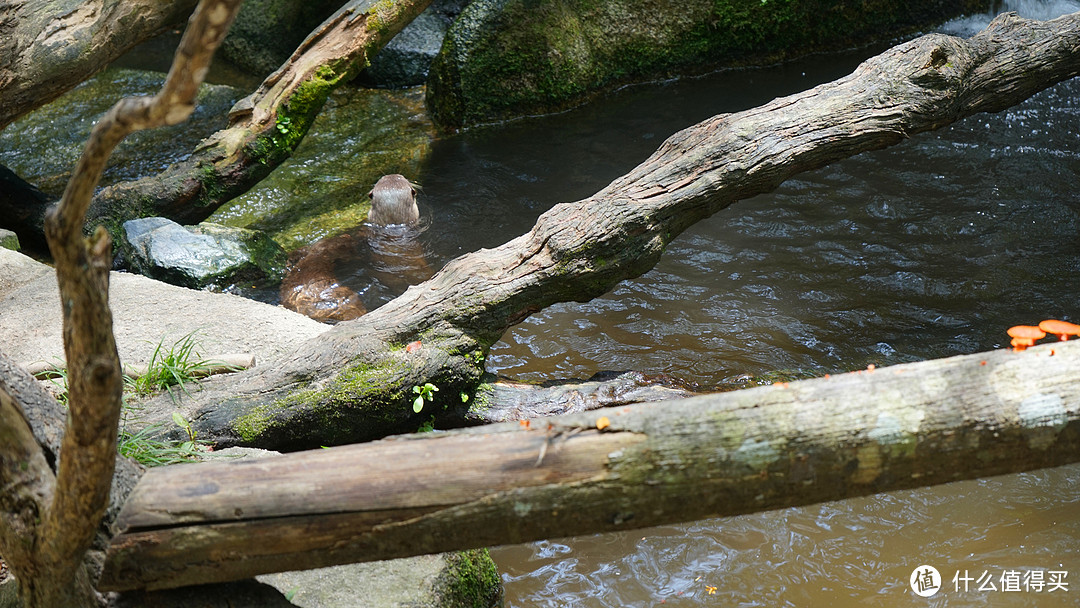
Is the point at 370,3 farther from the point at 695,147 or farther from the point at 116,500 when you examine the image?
the point at 116,500

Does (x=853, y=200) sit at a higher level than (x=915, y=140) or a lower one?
lower

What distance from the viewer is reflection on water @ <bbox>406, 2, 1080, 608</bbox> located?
372 cm

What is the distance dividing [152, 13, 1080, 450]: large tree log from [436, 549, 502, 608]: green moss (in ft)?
3.27

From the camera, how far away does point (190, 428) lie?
150 inches

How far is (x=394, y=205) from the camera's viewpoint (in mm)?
6926

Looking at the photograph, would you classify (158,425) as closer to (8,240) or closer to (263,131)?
(8,240)

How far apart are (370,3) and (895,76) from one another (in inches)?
173

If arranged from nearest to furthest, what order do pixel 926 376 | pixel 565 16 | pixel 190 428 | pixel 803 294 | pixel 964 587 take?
pixel 926 376 < pixel 964 587 < pixel 190 428 < pixel 803 294 < pixel 565 16

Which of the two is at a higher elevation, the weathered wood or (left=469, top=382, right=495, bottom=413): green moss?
the weathered wood

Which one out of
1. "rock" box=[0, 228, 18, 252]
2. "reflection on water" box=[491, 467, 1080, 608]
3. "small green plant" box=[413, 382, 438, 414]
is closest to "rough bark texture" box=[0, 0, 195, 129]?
"rock" box=[0, 228, 18, 252]

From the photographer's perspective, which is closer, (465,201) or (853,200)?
(853,200)

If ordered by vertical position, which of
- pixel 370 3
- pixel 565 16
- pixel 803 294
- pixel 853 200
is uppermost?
pixel 565 16

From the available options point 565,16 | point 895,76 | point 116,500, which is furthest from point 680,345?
point 565,16

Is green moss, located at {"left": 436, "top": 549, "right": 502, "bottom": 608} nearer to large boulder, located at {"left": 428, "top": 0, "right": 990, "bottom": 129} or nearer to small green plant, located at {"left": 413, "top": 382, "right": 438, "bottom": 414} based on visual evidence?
small green plant, located at {"left": 413, "top": 382, "right": 438, "bottom": 414}
